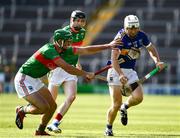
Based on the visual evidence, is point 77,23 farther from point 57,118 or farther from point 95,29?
point 95,29

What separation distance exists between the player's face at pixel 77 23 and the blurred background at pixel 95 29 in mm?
30932

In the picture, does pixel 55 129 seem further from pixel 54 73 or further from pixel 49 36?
pixel 49 36

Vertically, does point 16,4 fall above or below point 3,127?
below

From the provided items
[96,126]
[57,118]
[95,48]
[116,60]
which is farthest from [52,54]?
[96,126]

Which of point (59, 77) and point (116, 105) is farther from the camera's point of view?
point (59, 77)

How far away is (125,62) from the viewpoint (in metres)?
17.2

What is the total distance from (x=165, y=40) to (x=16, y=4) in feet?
38.3

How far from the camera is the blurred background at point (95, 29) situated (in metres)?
49.7

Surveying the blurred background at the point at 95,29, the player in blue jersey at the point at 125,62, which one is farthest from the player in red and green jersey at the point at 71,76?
the blurred background at the point at 95,29

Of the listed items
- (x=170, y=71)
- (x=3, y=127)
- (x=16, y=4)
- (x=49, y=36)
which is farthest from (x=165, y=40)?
(x=3, y=127)

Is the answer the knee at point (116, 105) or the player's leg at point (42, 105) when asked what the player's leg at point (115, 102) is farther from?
the player's leg at point (42, 105)

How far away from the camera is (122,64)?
17234 mm

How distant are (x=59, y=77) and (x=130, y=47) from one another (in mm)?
2036

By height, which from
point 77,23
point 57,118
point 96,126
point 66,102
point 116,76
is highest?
point 77,23
